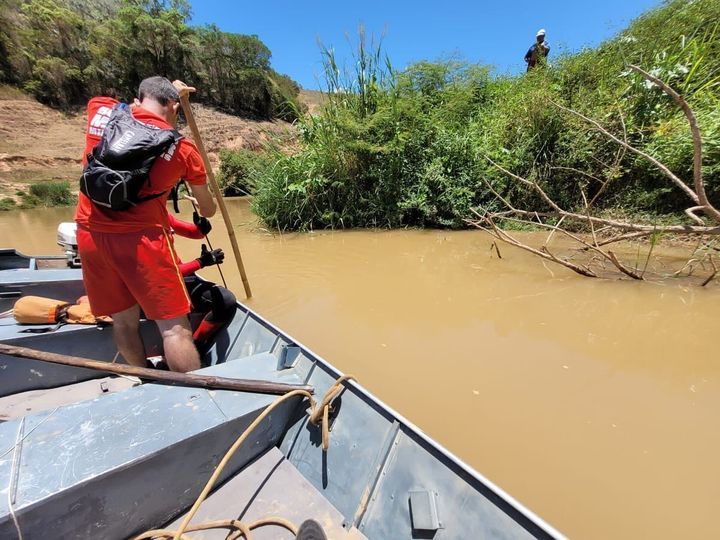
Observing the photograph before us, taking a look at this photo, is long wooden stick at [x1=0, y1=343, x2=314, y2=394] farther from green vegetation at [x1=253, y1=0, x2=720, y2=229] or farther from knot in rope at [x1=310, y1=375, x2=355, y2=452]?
green vegetation at [x1=253, y1=0, x2=720, y2=229]

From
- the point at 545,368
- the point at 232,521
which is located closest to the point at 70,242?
the point at 232,521

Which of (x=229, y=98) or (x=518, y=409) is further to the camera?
(x=229, y=98)

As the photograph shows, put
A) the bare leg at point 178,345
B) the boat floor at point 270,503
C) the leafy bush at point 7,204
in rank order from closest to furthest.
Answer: the boat floor at point 270,503 < the bare leg at point 178,345 < the leafy bush at point 7,204

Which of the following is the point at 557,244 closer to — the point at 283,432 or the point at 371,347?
the point at 371,347

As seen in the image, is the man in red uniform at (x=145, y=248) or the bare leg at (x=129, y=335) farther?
the bare leg at (x=129, y=335)

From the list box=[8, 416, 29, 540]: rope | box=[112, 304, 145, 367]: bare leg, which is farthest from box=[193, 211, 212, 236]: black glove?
box=[8, 416, 29, 540]: rope

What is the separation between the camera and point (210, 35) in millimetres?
26234

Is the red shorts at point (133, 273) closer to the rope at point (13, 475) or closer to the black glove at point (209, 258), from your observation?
the black glove at point (209, 258)

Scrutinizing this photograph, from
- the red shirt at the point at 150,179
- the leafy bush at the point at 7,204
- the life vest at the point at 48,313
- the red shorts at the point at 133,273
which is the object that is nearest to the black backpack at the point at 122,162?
the red shirt at the point at 150,179

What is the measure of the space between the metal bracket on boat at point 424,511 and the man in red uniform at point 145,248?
4.44 ft

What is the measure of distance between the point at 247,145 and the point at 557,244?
20.7 metres

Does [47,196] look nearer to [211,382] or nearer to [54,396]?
[54,396]

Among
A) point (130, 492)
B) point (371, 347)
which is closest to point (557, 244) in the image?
point (371, 347)

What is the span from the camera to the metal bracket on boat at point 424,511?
1002 millimetres
